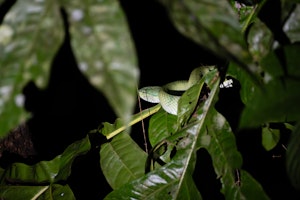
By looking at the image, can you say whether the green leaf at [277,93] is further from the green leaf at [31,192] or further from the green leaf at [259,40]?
the green leaf at [31,192]

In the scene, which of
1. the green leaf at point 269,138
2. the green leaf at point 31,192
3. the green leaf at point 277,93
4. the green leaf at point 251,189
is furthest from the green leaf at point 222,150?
the green leaf at point 31,192

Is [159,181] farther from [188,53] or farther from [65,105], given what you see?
→ [188,53]

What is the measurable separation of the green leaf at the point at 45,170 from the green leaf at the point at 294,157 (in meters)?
0.97

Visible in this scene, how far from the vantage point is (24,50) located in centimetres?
51

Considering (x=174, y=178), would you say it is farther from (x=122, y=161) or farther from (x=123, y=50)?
(x=123, y=50)

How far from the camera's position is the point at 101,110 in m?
2.50

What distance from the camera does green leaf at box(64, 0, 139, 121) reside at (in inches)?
17.4

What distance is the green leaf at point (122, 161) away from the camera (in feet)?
4.48

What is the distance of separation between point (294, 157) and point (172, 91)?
5.85 ft

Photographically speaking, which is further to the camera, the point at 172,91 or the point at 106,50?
the point at 172,91

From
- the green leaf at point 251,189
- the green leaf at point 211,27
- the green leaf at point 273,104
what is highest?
the green leaf at point 211,27

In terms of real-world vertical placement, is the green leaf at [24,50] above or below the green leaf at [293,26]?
above

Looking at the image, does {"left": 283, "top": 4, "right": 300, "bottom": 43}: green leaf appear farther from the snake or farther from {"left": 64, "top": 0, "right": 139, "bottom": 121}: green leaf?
the snake

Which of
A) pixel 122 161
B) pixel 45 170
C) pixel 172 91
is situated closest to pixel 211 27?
pixel 122 161
